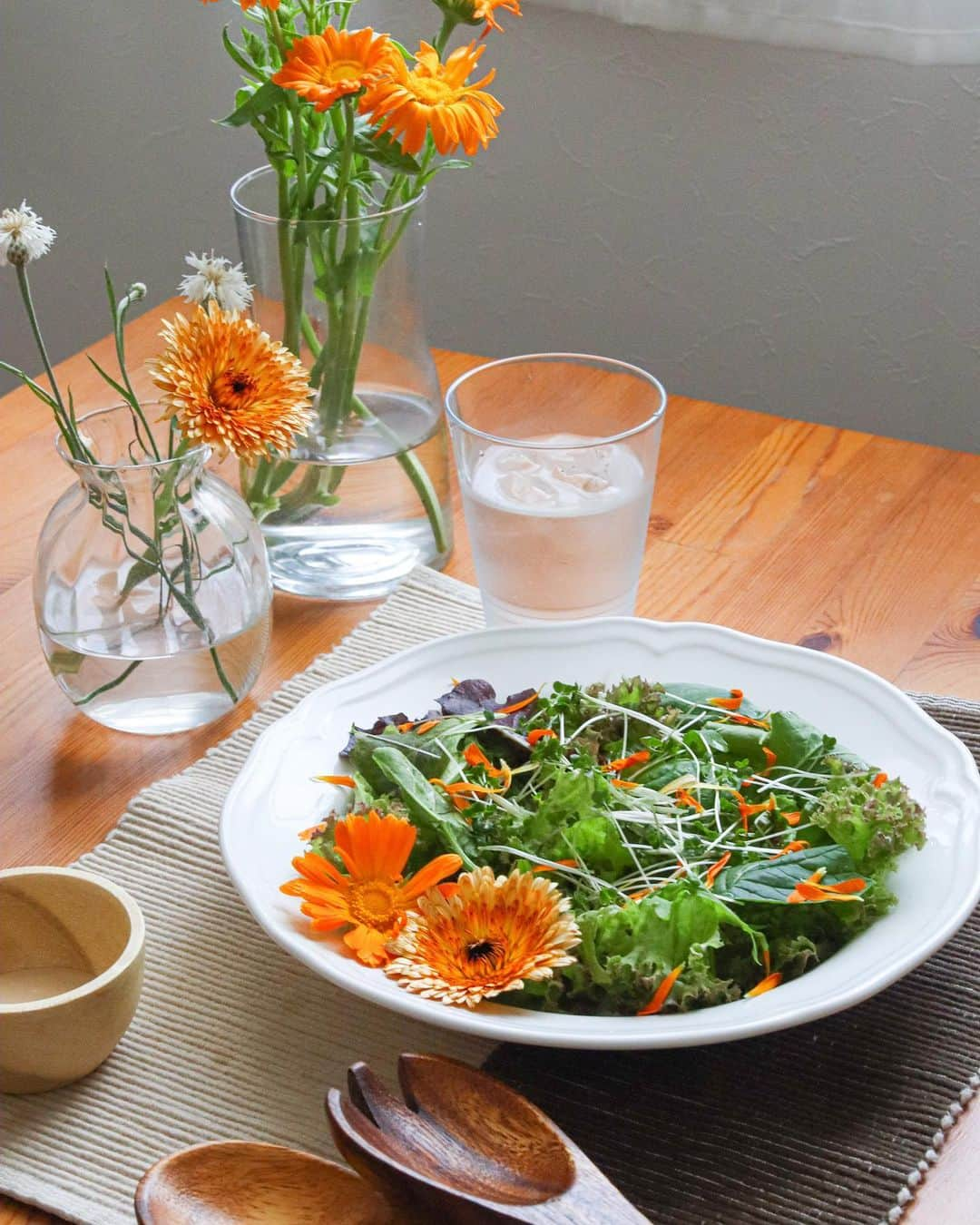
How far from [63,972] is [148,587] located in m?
0.27

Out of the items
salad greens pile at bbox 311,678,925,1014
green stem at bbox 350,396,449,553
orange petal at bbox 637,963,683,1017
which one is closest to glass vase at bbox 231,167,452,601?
green stem at bbox 350,396,449,553

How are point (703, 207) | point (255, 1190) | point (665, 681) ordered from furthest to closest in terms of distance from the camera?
point (703, 207), point (665, 681), point (255, 1190)

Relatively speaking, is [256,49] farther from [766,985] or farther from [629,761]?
[766,985]

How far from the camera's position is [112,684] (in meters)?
0.89

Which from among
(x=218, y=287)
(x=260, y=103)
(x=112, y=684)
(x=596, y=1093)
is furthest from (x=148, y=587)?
(x=596, y=1093)

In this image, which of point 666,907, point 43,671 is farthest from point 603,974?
point 43,671

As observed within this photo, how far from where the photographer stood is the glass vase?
94 cm

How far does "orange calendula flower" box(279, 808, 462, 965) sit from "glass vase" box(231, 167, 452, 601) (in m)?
0.34

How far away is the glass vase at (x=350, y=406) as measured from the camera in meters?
0.94

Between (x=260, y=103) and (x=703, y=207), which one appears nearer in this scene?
(x=260, y=103)

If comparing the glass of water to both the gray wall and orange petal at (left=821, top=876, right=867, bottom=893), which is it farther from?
the gray wall

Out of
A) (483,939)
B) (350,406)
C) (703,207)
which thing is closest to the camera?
(483,939)

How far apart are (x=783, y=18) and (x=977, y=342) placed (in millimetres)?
450

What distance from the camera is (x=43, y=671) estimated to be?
3.18 feet
